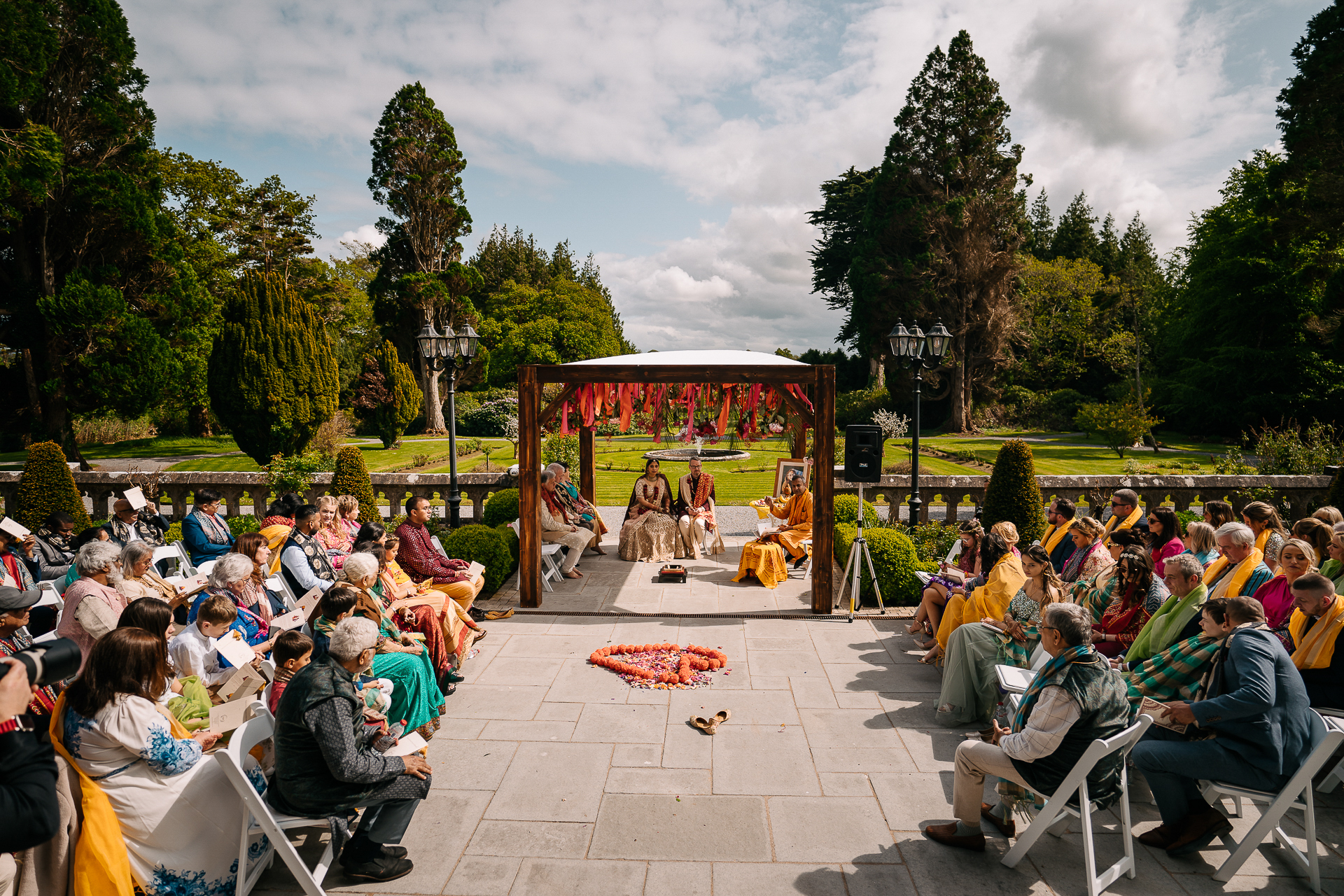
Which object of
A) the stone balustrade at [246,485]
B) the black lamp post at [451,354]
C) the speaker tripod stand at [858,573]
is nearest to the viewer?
the speaker tripod stand at [858,573]

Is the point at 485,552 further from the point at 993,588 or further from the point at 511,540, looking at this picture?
the point at 993,588

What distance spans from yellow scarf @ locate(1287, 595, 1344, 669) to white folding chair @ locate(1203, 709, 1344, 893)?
480 mm

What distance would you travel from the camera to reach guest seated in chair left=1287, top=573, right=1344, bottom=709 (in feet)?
13.5

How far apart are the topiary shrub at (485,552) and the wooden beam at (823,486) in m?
4.01

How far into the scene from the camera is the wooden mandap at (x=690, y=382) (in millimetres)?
8000

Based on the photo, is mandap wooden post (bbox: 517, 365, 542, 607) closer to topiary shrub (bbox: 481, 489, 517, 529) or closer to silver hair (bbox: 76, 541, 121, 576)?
topiary shrub (bbox: 481, 489, 517, 529)

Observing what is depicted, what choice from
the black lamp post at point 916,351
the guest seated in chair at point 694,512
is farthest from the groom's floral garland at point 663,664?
the black lamp post at point 916,351

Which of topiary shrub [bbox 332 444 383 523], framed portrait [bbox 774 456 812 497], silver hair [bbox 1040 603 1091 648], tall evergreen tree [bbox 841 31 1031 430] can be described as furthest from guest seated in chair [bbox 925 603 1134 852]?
tall evergreen tree [bbox 841 31 1031 430]

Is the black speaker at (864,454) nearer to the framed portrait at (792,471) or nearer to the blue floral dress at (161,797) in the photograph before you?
the framed portrait at (792,471)

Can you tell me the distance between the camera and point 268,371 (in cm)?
1928

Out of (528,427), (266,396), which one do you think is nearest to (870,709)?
(528,427)

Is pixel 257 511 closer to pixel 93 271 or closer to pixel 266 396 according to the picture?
pixel 266 396

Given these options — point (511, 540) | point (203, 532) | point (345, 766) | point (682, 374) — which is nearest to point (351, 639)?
point (345, 766)

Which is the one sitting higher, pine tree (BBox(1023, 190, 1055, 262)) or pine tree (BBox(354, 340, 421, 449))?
pine tree (BBox(1023, 190, 1055, 262))
